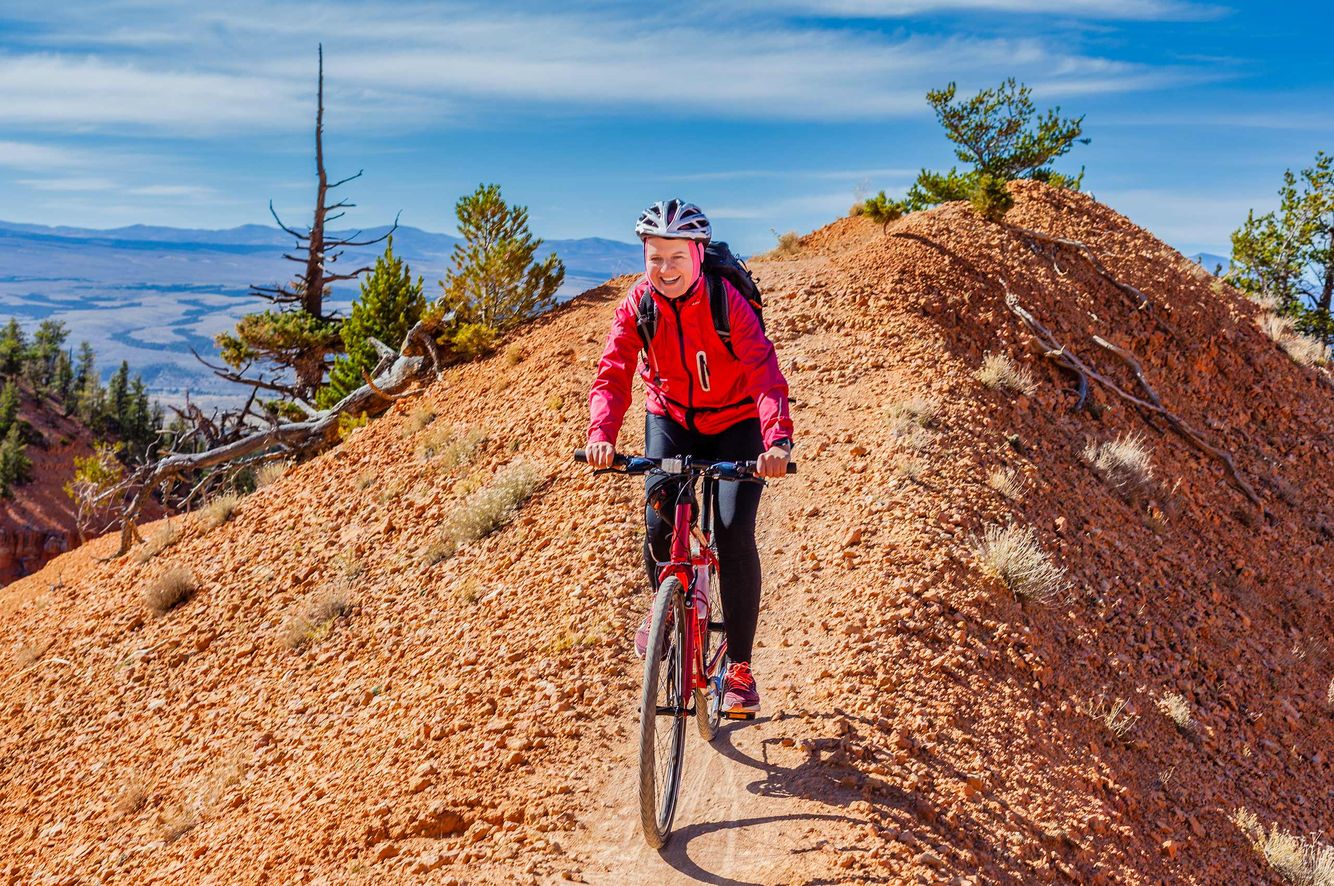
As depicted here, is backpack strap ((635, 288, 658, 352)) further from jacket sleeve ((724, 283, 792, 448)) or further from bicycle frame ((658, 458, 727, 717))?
bicycle frame ((658, 458, 727, 717))

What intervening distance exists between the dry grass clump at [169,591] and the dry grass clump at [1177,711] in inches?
354

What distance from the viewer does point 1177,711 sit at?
6488 mm

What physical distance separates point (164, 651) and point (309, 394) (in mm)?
12835

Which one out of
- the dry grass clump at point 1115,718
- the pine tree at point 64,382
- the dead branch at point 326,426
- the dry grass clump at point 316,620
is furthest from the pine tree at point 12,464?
the dry grass clump at point 1115,718

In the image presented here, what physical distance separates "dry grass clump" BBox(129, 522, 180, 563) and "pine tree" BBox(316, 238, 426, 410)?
4740 millimetres

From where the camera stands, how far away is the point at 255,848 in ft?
17.3

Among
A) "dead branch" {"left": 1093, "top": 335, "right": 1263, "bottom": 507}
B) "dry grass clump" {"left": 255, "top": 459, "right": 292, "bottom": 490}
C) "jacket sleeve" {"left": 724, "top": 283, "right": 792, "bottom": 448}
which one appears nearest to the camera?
"jacket sleeve" {"left": 724, "top": 283, "right": 792, "bottom": 448}

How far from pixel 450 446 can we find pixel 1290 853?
806 cm

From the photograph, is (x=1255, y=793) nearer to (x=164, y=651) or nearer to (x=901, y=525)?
(x=901, y=525)

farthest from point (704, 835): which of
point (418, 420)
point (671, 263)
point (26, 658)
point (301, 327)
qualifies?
point (301, 327)

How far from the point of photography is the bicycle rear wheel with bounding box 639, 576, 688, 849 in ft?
12.6

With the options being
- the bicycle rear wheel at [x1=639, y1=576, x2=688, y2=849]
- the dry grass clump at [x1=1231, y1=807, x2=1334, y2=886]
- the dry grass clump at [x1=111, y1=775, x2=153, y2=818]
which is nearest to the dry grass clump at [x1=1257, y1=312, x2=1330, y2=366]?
the dry grass clump at [x1=1231, y1=807, x2=1334, y2=886]

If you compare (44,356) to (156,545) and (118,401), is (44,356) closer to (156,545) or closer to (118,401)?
(118,401)

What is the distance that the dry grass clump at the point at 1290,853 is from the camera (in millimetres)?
5379
